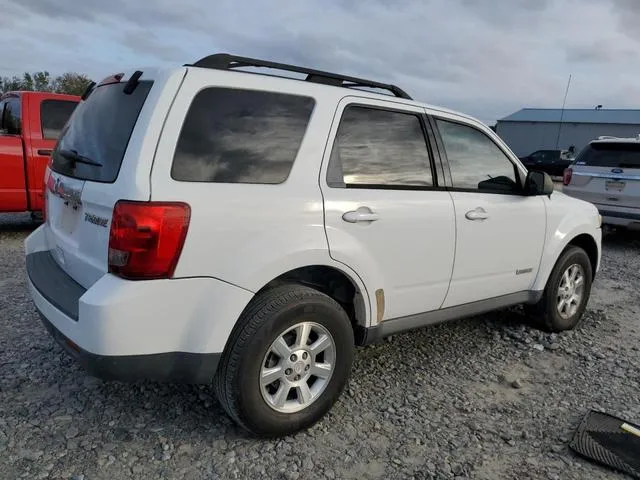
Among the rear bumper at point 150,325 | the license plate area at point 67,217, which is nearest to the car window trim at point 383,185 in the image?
the rear bumper at point 150,325

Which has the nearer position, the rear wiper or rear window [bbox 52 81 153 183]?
rear window [bbox 52 81 153 183]

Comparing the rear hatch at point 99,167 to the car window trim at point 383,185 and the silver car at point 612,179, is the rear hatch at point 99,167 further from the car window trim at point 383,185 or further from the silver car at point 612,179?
the silver car at point 612,179

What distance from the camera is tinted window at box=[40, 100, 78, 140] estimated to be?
22.4 feet

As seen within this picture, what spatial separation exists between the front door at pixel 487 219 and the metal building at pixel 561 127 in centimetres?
4367

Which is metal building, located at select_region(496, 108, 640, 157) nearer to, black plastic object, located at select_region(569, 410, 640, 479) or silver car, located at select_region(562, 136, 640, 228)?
silver car, located at select_region(562, 136, 640, 228)

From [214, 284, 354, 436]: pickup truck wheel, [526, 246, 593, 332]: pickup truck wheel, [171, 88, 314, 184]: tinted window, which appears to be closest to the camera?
[171, 88, 314, 184]: tinted window

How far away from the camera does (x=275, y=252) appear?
2.57 metres

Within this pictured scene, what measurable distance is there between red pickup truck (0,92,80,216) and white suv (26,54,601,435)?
156 inches

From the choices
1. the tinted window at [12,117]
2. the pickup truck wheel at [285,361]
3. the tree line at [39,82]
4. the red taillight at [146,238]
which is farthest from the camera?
the tree line at [39,82]

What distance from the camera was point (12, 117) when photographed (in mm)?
6949

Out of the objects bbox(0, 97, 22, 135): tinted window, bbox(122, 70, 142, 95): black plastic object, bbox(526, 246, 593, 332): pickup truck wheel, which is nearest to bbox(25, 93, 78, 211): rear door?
bbox(0, 97, 22, 135): tinted window

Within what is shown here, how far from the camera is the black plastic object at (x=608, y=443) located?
9.04ft

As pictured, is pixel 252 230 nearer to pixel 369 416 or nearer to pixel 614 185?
pixel 369 416

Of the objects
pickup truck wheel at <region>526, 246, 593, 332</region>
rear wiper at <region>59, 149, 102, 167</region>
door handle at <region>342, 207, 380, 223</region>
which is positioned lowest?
pickup truck wheel at <region>526, 246, 593, 332</region>
